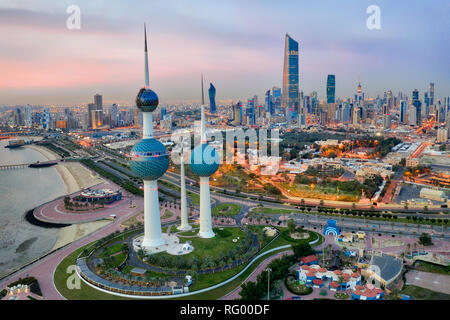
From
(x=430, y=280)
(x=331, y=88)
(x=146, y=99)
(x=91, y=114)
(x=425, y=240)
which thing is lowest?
(x=430, y=280)

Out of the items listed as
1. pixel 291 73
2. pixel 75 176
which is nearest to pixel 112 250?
pixel 75 176

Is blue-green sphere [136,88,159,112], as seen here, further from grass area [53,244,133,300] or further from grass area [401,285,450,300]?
grass area [401,285,450,300]

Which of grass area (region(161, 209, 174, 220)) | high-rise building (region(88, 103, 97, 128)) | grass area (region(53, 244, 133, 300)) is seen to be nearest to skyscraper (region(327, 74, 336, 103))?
high-rise building (region(88, 103, 97, 128))

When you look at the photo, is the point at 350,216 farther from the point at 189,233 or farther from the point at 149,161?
the point at 149,161

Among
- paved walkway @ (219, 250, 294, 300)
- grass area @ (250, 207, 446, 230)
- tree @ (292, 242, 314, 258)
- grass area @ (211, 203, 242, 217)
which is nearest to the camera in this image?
paved walkway @ (219, 250, 294, 300)
